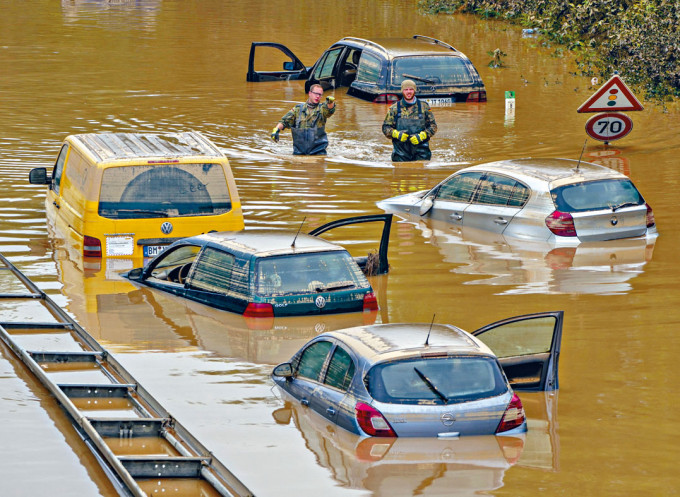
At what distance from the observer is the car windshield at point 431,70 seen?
28297 mm

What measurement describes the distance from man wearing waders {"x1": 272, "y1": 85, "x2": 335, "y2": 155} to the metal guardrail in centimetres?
903

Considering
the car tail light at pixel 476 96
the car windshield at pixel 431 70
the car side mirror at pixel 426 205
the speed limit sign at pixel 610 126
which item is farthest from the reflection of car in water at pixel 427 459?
the car tail light at pixel 476 96

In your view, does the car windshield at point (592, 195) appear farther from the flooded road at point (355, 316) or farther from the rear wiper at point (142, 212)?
the rear wiper at point (142, 212)

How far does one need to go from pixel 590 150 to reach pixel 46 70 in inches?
627

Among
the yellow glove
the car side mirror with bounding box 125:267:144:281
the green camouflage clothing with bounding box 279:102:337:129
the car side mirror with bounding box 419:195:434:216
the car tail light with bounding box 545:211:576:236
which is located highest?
the green camouflage clothing with bounding box 279:102:337:129

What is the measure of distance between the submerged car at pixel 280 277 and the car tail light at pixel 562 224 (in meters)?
4.05

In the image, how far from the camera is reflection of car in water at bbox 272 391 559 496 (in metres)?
9.41

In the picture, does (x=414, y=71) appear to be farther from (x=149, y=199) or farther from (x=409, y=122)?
(x=149, y=199)

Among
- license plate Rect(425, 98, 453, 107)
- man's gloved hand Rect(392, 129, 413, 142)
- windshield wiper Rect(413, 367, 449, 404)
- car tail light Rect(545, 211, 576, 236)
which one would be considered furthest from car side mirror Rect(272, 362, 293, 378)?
license plate Rect(425, 98, 453, 107)

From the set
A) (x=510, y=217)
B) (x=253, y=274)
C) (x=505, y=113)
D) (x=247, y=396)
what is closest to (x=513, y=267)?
(x=510, y=217)

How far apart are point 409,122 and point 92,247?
8095mm

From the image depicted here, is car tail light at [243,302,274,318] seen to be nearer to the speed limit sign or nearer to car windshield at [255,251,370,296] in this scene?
car windshield at [255,251,370,296]

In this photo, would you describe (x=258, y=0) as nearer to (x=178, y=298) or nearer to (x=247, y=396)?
(x=178, y=298)

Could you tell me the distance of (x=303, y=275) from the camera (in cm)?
1377
